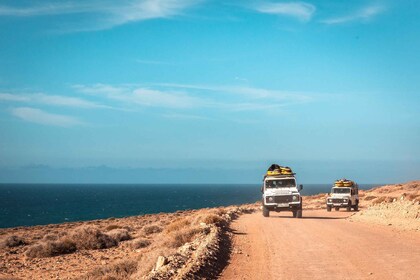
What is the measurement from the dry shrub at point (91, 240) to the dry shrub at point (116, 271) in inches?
369

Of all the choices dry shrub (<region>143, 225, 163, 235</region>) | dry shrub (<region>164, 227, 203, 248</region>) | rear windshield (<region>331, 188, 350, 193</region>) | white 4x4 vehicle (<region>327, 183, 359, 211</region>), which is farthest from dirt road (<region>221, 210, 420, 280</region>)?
rear windshield (<region>331, 188, 350, 193</region>)

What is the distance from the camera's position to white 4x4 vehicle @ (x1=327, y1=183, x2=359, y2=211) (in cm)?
4131

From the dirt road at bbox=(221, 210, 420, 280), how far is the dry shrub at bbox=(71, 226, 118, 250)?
805 centimetres

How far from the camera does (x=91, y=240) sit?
2438cm

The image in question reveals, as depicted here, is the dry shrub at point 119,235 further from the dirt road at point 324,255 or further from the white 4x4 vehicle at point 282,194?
the dirt road at point 324,255

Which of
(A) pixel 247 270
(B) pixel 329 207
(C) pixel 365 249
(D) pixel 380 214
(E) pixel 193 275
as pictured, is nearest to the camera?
(E) pixel 193 275

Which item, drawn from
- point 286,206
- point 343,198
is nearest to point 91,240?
point 286,206

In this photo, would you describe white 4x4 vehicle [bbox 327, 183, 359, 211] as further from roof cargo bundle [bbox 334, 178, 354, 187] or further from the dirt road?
the dirt road

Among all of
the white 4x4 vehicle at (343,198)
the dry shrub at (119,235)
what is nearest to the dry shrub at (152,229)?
the dry shrub at (119,235)

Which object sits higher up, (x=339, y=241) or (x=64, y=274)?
(x=339, y=241)

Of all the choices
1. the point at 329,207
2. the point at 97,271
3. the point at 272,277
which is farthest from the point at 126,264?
the point at 329,207

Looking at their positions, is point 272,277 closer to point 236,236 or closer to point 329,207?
point 236,236

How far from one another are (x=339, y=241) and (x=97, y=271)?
8233 mm

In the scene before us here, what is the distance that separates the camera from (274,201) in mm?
29312
